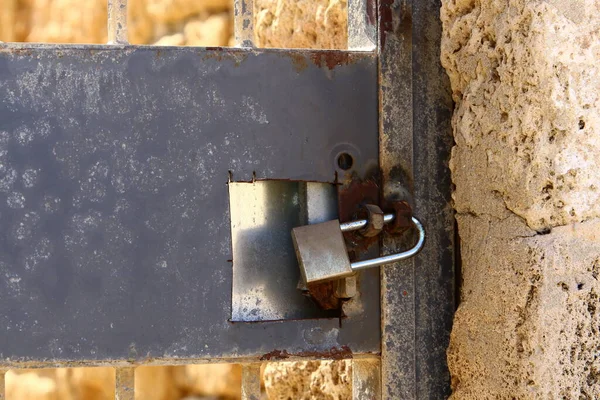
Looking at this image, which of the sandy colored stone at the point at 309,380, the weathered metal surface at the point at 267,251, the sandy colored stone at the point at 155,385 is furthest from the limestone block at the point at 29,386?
the weathered metal surface at the point at 267,251

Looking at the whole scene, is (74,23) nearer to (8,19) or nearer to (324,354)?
(8,19)

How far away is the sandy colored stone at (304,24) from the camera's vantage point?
233 cm

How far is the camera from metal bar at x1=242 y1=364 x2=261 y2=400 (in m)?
1.52

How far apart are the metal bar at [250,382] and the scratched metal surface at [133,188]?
0.06 metres

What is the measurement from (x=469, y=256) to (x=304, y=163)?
31 cm

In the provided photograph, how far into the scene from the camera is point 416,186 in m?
1.52

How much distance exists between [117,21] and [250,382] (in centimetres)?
65

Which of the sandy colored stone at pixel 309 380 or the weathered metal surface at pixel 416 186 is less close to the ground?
the weathered metal surface at pixel 416 186

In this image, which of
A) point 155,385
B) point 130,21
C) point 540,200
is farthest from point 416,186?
point 130,21

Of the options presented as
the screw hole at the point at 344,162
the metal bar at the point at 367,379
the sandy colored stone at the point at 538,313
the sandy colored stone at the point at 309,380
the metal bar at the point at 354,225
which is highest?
the screw hole at the point at 344,162

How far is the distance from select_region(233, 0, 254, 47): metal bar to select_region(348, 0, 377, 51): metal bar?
0.18 meters

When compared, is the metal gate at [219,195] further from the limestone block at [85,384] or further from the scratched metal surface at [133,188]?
the limestone block at [85,384]

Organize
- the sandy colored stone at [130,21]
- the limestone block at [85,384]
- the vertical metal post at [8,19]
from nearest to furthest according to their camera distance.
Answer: the limestone block at [85,384], the sandy colored stone at [130,21], the vertical metal post at [8,19]

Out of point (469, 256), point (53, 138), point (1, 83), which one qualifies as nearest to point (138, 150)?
point (53, 138)
